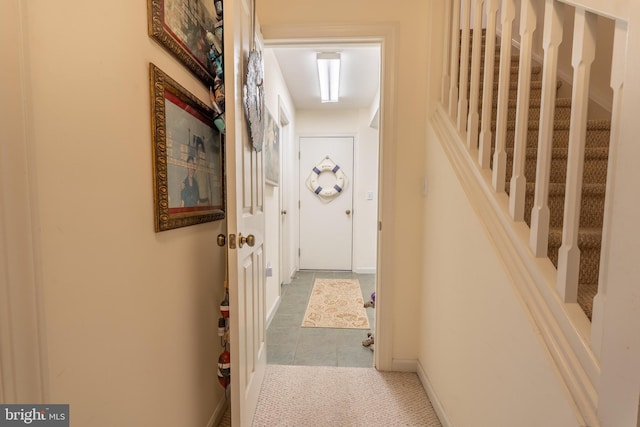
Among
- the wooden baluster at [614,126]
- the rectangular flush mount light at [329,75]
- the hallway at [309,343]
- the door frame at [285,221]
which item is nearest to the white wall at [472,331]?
the wooden baluster at [614,126]

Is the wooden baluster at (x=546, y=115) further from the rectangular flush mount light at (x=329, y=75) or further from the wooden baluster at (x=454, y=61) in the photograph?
the rectangular flush mount light at (x=329, y=75)

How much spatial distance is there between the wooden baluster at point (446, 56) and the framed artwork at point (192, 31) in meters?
1.17

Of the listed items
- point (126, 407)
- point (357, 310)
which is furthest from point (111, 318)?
point (357, 310)

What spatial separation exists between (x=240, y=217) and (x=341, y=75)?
2.39 meters

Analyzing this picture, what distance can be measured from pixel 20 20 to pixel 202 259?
3.10 ft

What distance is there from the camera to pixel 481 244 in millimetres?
1061

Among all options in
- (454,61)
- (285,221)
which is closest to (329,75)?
(454,61)

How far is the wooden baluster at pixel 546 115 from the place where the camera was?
0.78m

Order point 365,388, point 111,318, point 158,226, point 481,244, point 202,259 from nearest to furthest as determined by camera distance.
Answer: point 111,318
point 158,226
point 481,244
point 202,259
point 365,388

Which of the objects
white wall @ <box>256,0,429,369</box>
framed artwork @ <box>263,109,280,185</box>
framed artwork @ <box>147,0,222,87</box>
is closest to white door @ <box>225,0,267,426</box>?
framed artwork @ <box>147,0,222,87</box>

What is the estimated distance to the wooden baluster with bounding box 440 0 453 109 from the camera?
5.15 feet

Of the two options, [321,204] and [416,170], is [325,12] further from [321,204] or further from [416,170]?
[321,204]

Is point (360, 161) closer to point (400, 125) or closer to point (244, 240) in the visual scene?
point (400, 125)

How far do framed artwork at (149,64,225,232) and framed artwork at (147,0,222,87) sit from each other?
12 centimetres
